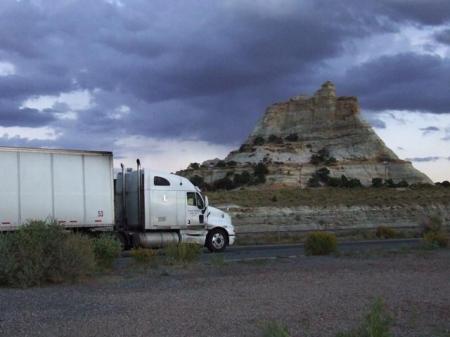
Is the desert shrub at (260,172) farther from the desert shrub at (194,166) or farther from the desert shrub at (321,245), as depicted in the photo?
the desert shrub at (321,245)

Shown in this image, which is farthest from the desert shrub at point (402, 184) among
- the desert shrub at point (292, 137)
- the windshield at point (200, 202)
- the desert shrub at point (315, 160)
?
the windshield at point (200, 202)

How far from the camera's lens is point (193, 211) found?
2762 cm

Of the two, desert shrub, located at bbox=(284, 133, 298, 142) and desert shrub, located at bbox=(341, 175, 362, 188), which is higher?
desert shrub, located at bbox=(284, 133, 298, 142)

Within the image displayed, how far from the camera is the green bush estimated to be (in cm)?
1470

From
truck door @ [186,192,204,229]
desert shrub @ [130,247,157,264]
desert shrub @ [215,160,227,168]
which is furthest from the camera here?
desert shrub @ [215,160,227,168]

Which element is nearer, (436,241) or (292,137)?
(436,241)

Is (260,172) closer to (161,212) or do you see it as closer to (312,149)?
(312,149)

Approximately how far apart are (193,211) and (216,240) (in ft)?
5.17

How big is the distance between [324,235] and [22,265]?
11.7 metres

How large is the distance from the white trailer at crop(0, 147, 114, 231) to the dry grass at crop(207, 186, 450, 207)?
36648 mm

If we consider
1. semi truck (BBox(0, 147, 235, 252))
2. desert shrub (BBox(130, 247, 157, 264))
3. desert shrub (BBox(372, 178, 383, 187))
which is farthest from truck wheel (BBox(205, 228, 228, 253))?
desert shrub (BBox(372, 178, 383, 187))

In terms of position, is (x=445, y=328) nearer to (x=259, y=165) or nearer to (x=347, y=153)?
(x=259, y=165)

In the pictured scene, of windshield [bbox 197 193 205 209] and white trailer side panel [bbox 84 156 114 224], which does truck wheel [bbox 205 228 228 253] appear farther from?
white trailer side panel [bbox 84 156 114 224]

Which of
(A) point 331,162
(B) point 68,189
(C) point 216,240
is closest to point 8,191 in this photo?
(B) point 68,189
